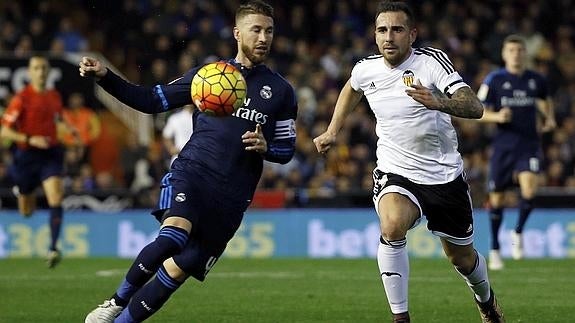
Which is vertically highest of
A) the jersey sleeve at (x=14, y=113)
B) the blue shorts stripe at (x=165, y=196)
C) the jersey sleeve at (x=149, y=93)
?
the jersey sleeve at (x=149, y=93)

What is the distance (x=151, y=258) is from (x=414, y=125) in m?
2.21

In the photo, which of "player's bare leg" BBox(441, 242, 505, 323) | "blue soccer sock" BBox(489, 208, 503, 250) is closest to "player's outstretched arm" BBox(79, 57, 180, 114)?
"player's bare leg" BBox(441, 242, 505, 323)

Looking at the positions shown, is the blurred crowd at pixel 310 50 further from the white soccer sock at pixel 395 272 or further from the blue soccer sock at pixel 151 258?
the blue soccer sock at pixel 151 258

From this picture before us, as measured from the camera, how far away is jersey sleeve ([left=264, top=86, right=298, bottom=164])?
804 centimetres

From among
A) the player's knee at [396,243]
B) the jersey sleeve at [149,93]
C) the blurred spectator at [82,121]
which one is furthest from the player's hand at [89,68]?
the blurred spectator at [82,121]

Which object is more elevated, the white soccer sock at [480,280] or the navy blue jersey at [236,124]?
the navy blue jersey at [236,124]

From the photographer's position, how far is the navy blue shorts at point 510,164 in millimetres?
15648

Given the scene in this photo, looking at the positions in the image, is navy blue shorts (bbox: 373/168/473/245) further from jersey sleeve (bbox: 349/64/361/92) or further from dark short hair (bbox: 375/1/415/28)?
dark short hair (bbox: 375/1/415/28)

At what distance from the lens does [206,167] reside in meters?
8.02

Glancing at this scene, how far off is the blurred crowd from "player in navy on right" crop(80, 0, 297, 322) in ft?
37.4

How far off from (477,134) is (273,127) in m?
14.6

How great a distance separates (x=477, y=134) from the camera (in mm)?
22359

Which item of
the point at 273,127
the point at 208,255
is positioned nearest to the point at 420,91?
the point at 273,127

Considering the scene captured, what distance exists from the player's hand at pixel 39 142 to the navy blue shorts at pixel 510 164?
5842 millimetres
